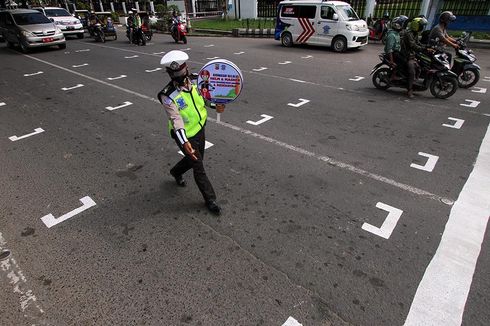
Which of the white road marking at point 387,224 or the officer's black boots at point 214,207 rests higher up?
the officer's black boots at point 214,207

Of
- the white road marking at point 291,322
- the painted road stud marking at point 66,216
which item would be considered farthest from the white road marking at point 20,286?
the white road marking at point 291,322

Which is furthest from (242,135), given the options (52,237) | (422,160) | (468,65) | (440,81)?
(468,65)

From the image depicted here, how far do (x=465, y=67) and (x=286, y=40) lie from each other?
9.12 metres

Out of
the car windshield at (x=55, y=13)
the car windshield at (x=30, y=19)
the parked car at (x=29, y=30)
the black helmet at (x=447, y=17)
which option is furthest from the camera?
the car windshield at (x=55, y=13)

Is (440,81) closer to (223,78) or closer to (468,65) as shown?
(468,65)

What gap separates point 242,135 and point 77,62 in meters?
10.0

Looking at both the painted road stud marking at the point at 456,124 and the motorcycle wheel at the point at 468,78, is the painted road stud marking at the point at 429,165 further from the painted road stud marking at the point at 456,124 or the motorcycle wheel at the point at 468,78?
the motorcycle wheel at the point at 468,78

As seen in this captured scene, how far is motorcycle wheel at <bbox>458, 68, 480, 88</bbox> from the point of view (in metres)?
8.17

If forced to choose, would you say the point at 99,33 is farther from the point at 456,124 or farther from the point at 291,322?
the point at 291,322

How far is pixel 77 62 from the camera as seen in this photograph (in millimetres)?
12484

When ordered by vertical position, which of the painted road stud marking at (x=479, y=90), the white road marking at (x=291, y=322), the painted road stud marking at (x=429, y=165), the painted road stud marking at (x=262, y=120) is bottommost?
the painted road stud marking at (x=479, y=90)

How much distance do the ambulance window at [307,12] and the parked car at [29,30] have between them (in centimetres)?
1159

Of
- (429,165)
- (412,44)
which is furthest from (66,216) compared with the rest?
(412,44)

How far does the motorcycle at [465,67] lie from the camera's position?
26.2 feet
